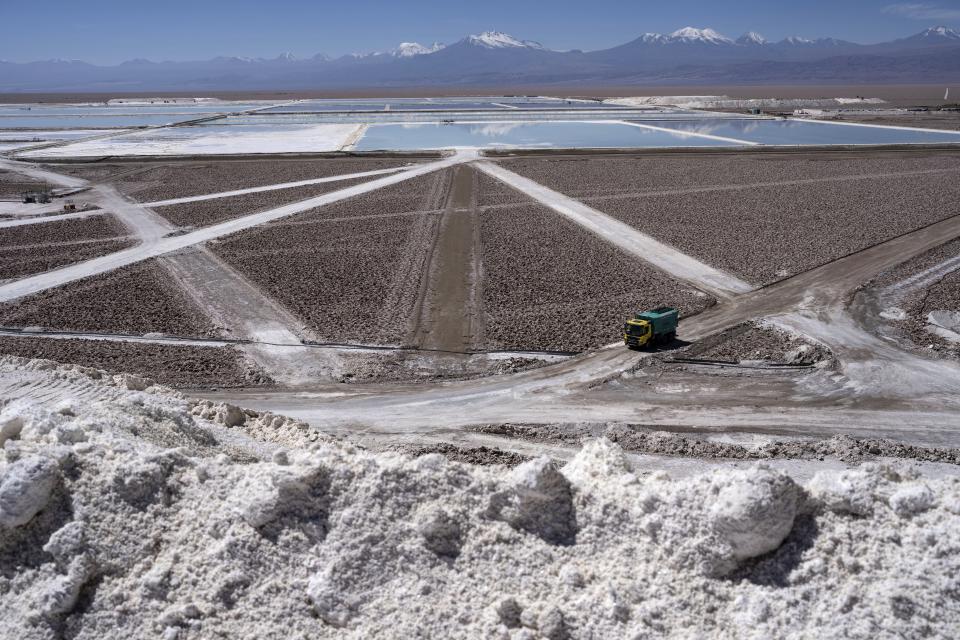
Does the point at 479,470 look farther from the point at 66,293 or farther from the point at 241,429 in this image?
the point at 66,293

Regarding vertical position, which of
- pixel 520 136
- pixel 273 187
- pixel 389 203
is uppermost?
pixel 520 136

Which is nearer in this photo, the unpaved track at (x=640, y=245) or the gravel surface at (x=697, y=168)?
the unpaved track at (x=640, y=245)

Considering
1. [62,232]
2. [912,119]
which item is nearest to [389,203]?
[62,232]

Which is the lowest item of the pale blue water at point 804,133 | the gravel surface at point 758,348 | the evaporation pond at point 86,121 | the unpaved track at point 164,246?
the gravel surface at point 758,348

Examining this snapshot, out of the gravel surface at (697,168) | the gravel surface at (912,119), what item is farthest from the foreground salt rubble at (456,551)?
the gravel surface at (912,119)

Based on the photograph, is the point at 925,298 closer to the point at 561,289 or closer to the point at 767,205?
the point at 561,289

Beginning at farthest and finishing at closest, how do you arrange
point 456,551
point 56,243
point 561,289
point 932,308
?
point 56,243, point 561,289, point 932,308, point 456,551

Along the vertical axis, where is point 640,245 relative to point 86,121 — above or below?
below

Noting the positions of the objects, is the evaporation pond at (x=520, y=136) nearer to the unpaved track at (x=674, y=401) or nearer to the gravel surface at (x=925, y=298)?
the gravel surface at (x=925, y=298)

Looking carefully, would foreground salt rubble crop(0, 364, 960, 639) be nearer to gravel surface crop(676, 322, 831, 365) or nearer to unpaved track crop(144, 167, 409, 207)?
gravel surface crop(676, 322, 831, 365)
